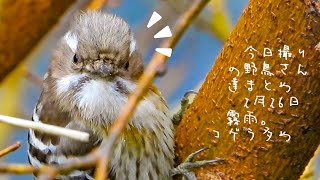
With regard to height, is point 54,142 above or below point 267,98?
below

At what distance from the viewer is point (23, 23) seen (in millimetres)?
1011

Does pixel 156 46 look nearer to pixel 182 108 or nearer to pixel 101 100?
pixel 182 108

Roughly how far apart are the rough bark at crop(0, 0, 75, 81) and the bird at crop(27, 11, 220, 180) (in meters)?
0.40

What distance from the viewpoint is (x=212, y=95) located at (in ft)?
4.32

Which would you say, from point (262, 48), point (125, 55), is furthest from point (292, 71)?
point (125, 55)

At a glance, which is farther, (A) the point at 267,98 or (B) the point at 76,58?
(B) the point at 76,58

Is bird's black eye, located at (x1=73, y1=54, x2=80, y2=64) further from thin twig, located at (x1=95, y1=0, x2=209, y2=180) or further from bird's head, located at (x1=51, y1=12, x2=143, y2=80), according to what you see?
thin twig, located at (x1=95, y1=0, x2=209, y2=180)

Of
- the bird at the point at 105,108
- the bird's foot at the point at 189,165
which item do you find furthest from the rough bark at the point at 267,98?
the bird at the point at 105,108

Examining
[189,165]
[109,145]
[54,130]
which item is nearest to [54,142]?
[189,165]

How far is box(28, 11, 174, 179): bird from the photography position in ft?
4.76

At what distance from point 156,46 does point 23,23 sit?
800 mm

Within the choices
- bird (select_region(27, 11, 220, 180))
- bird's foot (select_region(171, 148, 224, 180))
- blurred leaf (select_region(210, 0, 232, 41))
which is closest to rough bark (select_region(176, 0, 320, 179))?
bird's foot (select_region(171, 148, 224, 180))

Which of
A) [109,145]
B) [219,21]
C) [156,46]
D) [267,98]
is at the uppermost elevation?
[219,21]

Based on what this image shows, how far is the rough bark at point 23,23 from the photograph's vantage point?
39.7 inches
